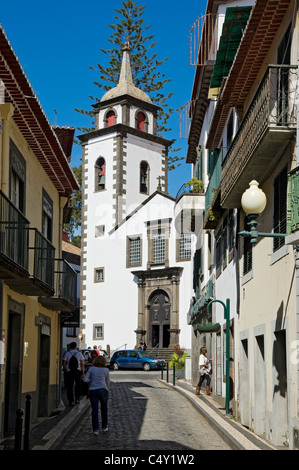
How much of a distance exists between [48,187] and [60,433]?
672cm

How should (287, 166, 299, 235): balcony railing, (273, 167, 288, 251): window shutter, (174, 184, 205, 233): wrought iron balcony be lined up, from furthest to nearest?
(174, 184, 205, 233): wrought iron balcony, (273, 167, 288, 251): window shutter, (287, 166, 299, 235): balcony railing

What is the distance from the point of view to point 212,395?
872 inches

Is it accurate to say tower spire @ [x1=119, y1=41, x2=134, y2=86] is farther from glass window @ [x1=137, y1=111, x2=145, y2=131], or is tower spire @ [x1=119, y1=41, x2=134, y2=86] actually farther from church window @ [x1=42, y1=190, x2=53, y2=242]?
church window @ [x1=42, y1=190, x2=53, y2=242]

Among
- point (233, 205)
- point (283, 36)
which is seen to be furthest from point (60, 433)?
point (283, 36)

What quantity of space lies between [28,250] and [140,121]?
138 ft

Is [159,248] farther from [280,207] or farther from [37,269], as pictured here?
[280,207]

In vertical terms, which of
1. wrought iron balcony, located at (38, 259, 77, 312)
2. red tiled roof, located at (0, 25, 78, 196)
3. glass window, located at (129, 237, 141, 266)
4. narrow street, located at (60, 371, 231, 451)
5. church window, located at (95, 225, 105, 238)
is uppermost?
church window, located at (95, 225, 105, 238)

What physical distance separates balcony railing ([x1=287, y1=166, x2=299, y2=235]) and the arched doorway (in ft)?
124

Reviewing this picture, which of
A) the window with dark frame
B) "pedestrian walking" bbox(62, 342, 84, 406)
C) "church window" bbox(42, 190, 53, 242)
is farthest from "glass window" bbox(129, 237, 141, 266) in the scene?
the window with dark frame

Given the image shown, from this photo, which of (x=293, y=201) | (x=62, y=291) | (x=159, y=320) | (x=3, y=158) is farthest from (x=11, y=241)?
(x=159, y=320)

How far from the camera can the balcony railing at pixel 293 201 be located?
30.3 ft

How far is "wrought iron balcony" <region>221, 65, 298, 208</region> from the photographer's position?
35.2 feet

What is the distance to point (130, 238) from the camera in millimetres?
48562
